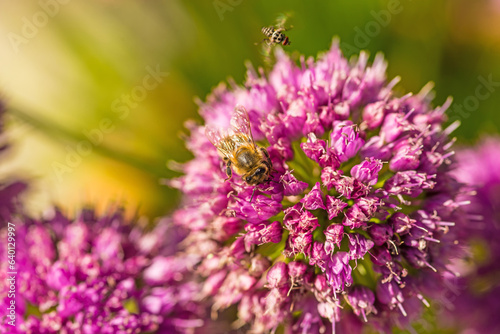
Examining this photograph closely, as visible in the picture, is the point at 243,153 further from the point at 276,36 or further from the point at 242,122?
the point at 276,36

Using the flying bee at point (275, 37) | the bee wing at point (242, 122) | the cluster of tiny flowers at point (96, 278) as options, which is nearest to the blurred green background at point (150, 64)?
the cluster of tiny flowers at point (96, 278)

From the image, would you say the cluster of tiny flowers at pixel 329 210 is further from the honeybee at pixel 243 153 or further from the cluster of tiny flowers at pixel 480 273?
the cluster of tiny flowers at pixel 480 273

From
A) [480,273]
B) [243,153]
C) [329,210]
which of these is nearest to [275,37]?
[243,153]

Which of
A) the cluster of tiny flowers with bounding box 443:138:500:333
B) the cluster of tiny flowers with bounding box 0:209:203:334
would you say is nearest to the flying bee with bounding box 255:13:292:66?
the cluster of tiny flowers with bounding box 0:209:203:334

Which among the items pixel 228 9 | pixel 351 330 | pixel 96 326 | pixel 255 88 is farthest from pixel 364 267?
pixel 228 9

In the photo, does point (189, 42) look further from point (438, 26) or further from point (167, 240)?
point (438, 26)

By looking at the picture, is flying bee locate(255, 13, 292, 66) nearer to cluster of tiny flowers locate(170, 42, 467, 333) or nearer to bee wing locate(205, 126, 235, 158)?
cluster of tiny flowers locate(170, 42, 467, 333)
